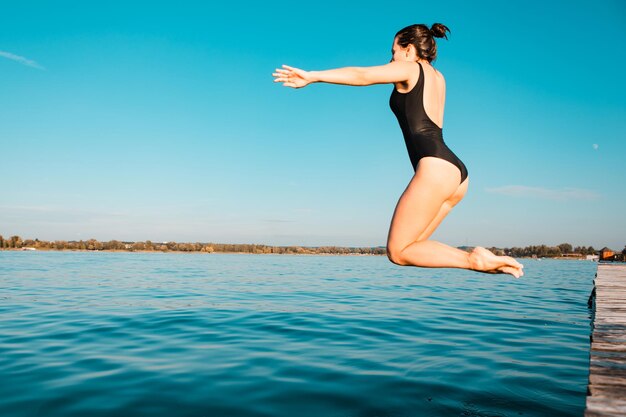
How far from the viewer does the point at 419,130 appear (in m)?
4.07

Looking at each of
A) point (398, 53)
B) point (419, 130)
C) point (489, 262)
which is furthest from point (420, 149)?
point (489, 262)

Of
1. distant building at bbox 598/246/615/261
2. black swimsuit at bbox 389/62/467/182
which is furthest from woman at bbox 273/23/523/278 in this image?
distant building at bbox 598/246/615/261

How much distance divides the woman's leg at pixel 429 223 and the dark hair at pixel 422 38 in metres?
1.09

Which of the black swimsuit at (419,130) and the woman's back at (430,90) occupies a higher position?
the woman's back at (430,90)

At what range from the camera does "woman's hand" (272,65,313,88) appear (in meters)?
3.88

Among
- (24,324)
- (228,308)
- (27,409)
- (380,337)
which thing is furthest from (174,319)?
(27,409)

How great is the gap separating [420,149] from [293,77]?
1.22 m

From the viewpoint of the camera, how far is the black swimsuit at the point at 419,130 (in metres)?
4.01

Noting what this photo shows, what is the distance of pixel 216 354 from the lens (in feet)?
26.1

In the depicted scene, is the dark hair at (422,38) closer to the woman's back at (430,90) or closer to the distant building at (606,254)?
the woman's back at (430,90)

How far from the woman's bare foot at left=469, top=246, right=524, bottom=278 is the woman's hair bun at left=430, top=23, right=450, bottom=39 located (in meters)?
2.02

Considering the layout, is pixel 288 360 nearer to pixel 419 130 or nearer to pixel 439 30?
pixel 419 130

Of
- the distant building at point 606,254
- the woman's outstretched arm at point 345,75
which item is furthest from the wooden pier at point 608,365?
the distant building at point 606,254

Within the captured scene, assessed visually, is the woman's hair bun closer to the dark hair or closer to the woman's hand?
the dark hair
